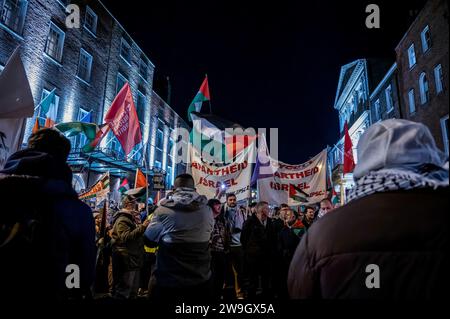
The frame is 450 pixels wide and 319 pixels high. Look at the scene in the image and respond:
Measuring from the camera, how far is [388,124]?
1423 millimetres

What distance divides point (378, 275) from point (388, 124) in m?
0.68

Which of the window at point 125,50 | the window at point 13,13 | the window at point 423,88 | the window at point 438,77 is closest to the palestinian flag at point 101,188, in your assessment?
the window at point 13,13

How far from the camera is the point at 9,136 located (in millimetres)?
4387

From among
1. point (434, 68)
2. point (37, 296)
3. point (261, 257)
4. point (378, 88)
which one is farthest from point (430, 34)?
point (37, 296)

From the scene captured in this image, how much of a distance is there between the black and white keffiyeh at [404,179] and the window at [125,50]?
26.9m

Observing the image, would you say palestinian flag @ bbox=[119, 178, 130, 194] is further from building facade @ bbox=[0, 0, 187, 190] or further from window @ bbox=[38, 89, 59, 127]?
window @ bbox=[38, 89, 59, 127]

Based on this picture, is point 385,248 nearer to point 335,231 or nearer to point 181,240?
point 335,231

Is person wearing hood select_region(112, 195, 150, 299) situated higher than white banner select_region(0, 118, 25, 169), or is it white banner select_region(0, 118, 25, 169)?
white banner select_region(0, 118, 25, 169)

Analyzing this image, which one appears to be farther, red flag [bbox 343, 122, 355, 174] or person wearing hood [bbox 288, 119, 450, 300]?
red flag [bbox 343, 122, 355, 174]

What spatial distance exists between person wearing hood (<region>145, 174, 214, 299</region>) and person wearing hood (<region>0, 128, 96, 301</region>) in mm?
1323

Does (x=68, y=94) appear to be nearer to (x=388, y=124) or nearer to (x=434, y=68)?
(x=388, y=124)

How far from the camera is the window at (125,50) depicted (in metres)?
25.4

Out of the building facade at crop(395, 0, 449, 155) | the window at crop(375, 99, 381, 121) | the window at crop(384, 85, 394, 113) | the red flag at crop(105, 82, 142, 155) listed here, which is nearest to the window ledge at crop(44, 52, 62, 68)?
the red flag at crop(105, 82, 142, 155)

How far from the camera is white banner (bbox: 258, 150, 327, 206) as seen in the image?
9312 millimetres
